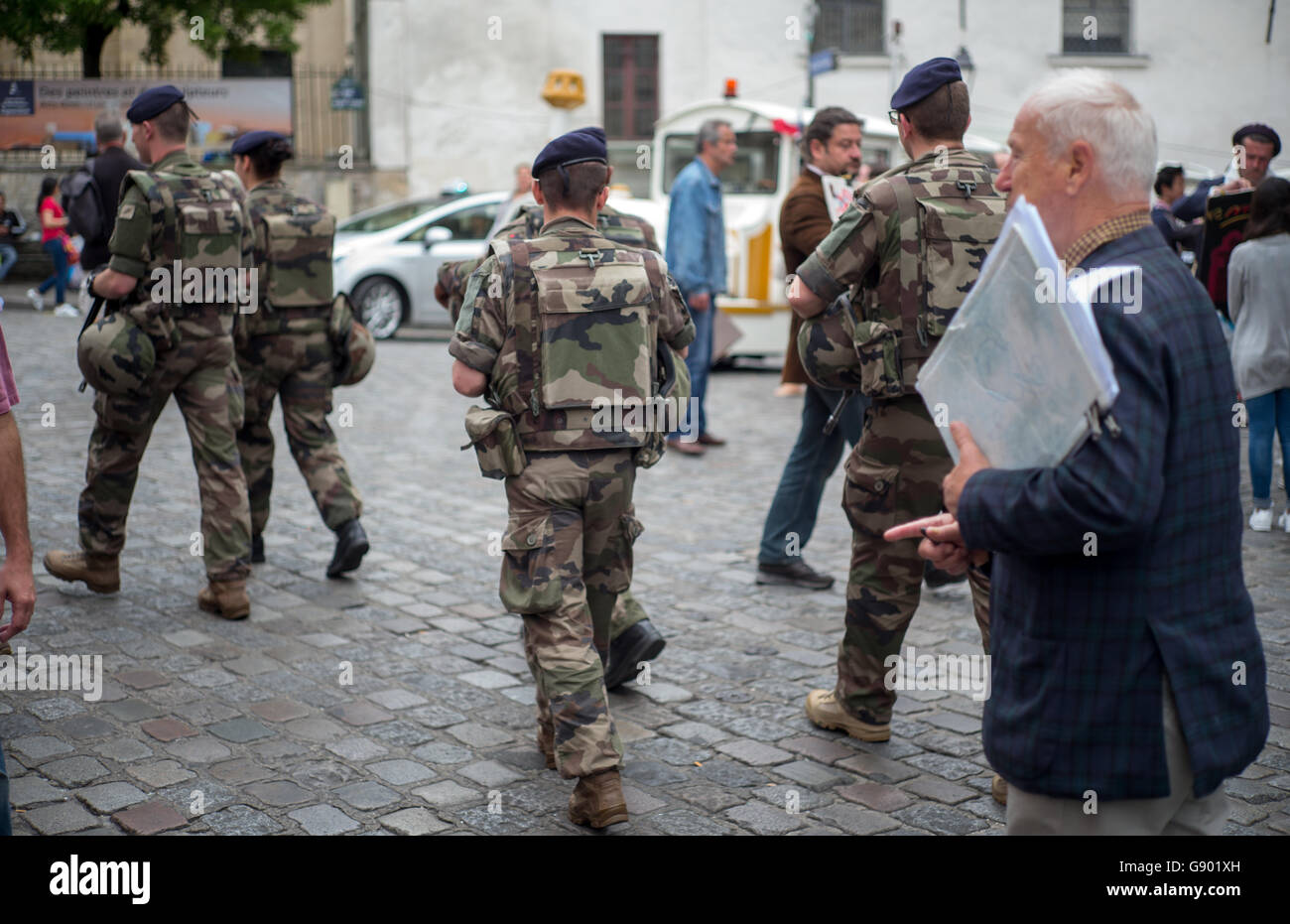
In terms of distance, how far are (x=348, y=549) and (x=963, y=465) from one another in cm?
443

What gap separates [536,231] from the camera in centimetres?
497

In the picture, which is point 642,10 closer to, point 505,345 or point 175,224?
point 175,224

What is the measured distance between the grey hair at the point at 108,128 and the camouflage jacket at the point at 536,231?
3.92 metres

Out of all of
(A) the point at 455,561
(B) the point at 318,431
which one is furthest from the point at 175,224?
(A) the point at 455,561

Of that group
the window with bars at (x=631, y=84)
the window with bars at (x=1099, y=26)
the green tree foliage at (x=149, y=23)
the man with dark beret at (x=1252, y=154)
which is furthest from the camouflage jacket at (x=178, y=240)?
the window with bars at (x=1099, y=26)


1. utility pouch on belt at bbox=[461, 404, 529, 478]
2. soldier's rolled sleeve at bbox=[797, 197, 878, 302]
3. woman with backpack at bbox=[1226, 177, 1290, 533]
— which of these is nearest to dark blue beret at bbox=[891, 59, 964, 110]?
soldier's rolled sleeve at bbox=[797, 197, 878, 302]

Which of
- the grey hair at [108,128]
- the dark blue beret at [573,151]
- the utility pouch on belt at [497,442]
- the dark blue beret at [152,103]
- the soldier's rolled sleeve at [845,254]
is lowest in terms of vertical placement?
the utility pouch on belt at [497,442]

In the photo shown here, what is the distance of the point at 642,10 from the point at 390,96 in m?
4.92

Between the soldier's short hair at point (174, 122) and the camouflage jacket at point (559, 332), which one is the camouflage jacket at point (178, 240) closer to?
the soldier's short hair at point (174, 122)

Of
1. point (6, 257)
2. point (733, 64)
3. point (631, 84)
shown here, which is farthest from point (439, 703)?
point (631, 84)

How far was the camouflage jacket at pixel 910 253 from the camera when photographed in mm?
4105

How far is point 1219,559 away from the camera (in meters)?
2.21

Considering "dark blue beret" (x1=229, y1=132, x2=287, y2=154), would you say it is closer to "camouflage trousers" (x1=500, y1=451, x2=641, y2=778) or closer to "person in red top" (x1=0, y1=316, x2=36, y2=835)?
"camouflage trousers" (x1=500, y1=451, x2=641, y2=778)

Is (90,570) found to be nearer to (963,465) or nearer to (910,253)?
(910,253)
